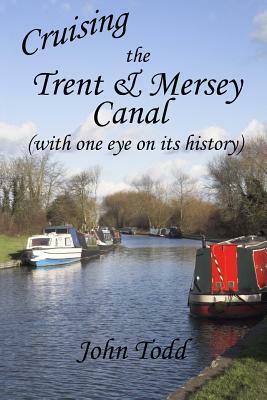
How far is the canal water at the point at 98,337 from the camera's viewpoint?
43.0 feet

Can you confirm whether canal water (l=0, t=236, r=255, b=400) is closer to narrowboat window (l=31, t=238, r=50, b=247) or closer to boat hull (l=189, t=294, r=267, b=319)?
boat hull (l=189, t=294, r=267, b=319)

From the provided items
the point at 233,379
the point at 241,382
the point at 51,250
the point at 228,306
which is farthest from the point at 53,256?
the point at 241,382

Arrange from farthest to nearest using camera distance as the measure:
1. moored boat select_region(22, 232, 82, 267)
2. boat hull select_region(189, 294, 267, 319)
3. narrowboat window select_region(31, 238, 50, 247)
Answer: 1. narrowboat window select_region(31, 238, 50, 247)
2. moored boat select_region(22, 232, 82, 267)
3. boat hull select_region(189, 294, 267, 319)

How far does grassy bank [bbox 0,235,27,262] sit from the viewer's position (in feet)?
152

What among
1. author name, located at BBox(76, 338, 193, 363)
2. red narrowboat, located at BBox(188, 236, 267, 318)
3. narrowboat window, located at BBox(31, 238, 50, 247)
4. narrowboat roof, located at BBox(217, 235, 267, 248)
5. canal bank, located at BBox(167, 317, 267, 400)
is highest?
narrowboat roof, located at BBox(217, 235, 267, 248)

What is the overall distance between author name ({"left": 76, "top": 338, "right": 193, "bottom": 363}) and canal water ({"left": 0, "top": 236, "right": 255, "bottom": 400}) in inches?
2.2

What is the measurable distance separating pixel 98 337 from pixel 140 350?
7.05 feet

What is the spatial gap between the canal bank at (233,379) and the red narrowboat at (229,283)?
22.9 ft

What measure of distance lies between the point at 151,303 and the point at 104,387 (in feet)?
38.4

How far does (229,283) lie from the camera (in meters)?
21.1

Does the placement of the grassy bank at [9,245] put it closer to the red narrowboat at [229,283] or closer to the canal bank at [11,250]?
the canal bank at [11,250]

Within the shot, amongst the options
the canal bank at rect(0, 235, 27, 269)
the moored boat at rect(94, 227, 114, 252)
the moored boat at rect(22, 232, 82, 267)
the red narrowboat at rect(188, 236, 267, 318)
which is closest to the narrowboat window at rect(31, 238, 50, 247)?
the moored boat at rect(22, 232, 82, 267)

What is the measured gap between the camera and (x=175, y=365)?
14680 mm

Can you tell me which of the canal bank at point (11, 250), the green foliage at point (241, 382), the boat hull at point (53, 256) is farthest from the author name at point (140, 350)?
the canal bank at point (11, 250)
